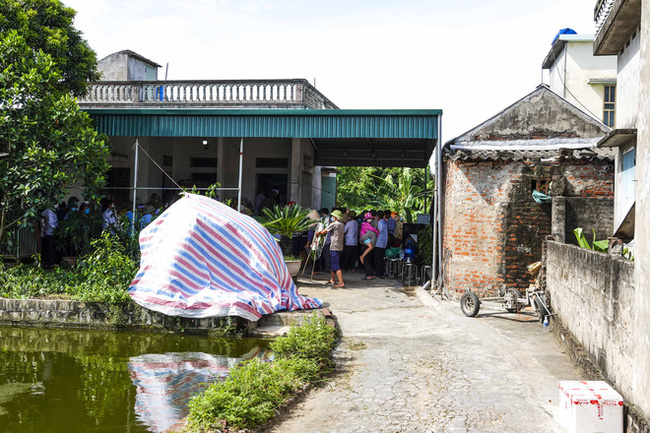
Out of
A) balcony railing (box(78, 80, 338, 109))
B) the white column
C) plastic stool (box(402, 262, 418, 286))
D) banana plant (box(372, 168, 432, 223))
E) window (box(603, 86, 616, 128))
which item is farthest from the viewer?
banana plant (box(372, 168, 432, 223))

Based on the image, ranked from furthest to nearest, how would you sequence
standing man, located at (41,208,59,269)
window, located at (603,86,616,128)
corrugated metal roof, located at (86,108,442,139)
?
window, located at (603,86,616,128)
standing man, located at (41,208,59,269)
corrugated metal roof, located at (86,108,442,139)

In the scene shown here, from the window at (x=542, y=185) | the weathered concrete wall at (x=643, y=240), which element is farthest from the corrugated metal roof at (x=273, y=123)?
the weathered concrete wall at (x=643, y=240)

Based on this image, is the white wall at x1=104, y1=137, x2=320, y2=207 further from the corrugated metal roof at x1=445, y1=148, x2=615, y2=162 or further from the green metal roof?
the corrugated metal roof at x1=445, y1=148, x2=615, y2=162

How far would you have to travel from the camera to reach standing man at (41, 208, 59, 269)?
44.7 ft

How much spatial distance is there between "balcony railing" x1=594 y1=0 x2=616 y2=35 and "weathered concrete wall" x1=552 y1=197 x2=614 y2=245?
9.86 ft

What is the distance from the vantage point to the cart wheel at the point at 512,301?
10.2 meters

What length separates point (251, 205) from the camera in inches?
744

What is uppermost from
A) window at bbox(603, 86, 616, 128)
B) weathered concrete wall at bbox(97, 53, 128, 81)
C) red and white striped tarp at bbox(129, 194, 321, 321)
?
weathered concrete wall at bbox(97, 53, 128, 81)

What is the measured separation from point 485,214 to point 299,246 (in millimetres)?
6202

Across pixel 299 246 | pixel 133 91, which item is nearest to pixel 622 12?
pixel 299 246

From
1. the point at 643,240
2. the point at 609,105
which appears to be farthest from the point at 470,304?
the point at 609,105

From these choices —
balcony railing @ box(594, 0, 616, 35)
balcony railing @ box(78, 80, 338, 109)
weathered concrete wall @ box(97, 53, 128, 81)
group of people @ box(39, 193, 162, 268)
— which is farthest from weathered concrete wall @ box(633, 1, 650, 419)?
weathered concrete wall @ box(97, 53, 128, 81)

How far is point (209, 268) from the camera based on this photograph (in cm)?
971

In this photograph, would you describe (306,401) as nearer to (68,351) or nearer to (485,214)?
(68,351)
